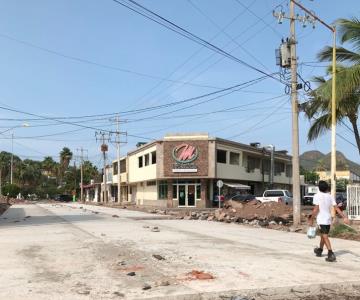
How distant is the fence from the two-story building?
98.8 feet

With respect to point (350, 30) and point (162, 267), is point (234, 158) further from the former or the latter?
point (162, 267)

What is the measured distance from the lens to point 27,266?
11336 millimetres

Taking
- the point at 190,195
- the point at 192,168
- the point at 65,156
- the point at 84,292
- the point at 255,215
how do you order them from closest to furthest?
the point at 84,292 < the point at 255,215 < the point at 192,168 < the point at 190,195 < the point at 65,156

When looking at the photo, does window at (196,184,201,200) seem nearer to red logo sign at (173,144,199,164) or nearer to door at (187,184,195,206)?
door at (187,184,195,206)

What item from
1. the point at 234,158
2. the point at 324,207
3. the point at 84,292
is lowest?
the point at 84,292

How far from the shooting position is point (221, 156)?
59.0 meters

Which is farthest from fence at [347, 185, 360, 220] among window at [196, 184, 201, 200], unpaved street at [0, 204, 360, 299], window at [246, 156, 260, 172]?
window at [246, 156, 260, 172]

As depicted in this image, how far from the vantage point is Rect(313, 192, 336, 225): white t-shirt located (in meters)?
12.2

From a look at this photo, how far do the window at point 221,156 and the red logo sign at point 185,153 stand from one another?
3068 mm

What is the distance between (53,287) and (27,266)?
2.54 meters

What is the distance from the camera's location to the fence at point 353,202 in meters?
25.7

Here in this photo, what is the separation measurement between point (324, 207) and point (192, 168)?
4378 centimetres

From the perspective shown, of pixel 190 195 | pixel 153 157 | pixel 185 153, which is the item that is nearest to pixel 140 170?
pixel 153 157

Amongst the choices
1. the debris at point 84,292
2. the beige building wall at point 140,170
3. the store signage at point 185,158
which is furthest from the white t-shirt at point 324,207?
the beige building wall at point 140,170
